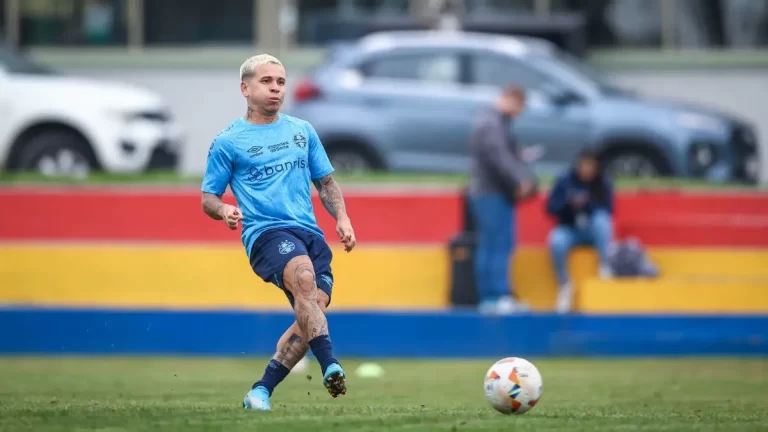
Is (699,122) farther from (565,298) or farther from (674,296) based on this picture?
(565,298)

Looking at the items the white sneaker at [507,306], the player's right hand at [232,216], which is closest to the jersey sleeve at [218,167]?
the player's right hand at [232,216]

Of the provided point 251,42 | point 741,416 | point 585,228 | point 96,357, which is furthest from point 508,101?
point 251,42

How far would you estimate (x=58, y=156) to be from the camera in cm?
1838

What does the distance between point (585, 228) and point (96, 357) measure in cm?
471

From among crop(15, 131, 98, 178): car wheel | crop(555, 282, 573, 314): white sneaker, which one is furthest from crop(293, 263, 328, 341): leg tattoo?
crop(15, 131, 98, 178): car wheel

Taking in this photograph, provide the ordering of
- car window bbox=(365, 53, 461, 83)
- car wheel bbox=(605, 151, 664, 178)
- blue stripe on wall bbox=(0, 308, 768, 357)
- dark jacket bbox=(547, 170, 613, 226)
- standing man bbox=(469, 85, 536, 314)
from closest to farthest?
blue stripe on wall bbox=(0, 308, 768, 357) < standing man bbox=(469, 85, 536, 314) < dark jacket bbox=(547, 170, 613, 226) < car wheel bbox=(605, 151, 664, 178) < car window bbox=(365, 53, 461, 83)

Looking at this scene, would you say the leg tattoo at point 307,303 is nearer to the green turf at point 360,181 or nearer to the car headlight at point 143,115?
the green turf at point 360,181

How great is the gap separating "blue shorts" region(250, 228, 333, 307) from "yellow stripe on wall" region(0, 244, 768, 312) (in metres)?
7.44

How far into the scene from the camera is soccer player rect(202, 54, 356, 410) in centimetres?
763

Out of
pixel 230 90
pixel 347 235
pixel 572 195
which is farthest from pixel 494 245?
pixel 230 90

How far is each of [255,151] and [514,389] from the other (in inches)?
67.4

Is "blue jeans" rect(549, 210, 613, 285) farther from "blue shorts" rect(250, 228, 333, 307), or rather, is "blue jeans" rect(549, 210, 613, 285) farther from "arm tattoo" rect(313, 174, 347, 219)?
"blue shorts" rect(250, 228, 333, 307)

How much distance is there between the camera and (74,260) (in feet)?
50.7

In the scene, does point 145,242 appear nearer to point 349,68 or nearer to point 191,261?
point 191,261
